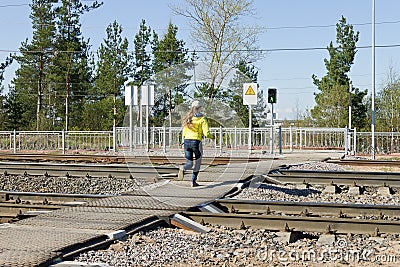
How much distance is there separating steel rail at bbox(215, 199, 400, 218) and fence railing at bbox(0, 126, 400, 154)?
598 inches

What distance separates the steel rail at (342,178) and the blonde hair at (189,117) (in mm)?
3876

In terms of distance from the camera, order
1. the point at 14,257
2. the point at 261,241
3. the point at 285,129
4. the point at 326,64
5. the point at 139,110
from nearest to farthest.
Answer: the point at 14,257 → the point at 261,241 → the point at 139,110 → the point at 285,129 → the point at 326,64

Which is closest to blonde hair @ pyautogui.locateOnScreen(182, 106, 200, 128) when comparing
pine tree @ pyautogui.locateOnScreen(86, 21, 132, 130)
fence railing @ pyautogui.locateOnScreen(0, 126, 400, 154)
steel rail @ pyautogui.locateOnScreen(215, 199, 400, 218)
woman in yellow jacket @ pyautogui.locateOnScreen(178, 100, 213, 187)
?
woman in yellow jacket @ pyautogui.locateOnScreen(178, 100, 213, 187)

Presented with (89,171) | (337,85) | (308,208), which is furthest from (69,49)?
(308,208)

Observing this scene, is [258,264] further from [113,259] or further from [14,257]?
[14,257]

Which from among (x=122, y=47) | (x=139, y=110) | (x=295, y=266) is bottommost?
(x=295, y=266)

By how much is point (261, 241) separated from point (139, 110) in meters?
14.2

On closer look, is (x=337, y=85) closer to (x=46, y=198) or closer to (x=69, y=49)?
(x=69, y=49)

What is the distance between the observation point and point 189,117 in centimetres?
1266

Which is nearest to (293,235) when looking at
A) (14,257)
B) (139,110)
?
(14,257)

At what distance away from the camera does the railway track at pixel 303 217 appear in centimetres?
873

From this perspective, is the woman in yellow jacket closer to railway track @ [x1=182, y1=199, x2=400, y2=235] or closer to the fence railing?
railway track @ [x1=182, y1=199, x2=400, y2=235]

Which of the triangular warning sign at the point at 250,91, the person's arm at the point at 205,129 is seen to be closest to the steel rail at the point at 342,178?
the triangular warning sign at the point at 250,91

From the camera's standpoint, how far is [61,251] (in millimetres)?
6926
